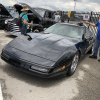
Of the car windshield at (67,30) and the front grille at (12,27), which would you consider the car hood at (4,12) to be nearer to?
the front grille at (12,27)

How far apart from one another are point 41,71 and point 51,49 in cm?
70

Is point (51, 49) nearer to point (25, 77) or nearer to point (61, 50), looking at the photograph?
point (61, 50)

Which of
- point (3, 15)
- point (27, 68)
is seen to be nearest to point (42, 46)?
point (27, 68)

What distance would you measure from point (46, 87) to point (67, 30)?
7.94ft

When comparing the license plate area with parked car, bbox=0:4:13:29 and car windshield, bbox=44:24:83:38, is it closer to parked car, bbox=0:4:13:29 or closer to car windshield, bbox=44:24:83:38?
car windshield, bbox=44:24:83:38

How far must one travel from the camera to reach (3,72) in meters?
3.27

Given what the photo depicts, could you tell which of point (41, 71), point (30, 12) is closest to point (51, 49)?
point (41, 71)

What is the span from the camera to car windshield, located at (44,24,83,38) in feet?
14.5

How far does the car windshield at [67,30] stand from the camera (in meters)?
4.42

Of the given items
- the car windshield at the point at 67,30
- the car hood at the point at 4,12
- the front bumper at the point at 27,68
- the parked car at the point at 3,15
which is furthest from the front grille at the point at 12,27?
the front bumper at the point at 27,68

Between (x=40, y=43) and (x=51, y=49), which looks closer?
(x=51, y=49)

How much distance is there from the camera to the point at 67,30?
15.1 ft

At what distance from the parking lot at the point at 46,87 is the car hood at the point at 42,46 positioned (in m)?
0.62

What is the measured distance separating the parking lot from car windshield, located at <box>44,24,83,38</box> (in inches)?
57.6
